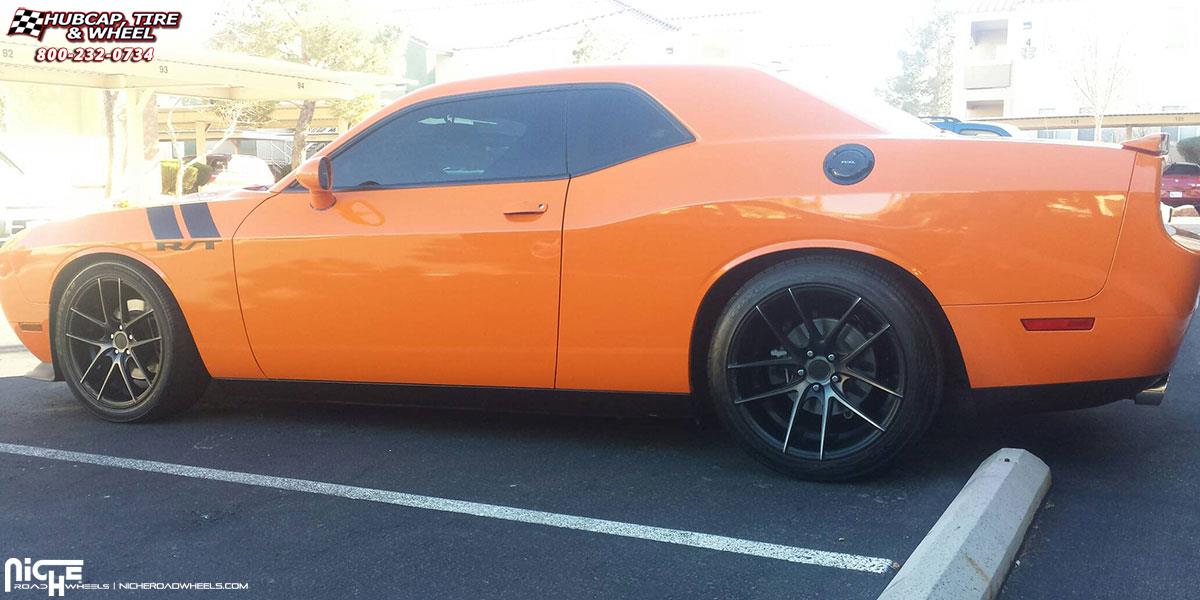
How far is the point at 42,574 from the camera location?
305 centimetres

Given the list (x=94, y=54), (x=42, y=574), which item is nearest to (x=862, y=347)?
(x=42, y=574)

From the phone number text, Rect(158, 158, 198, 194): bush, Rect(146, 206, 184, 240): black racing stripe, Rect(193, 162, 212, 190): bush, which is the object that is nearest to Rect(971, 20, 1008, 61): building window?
Rect(193, 162, 212, 190): bush

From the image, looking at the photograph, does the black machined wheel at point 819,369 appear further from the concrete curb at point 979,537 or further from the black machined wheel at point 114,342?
the black machined wheel at point 114,342

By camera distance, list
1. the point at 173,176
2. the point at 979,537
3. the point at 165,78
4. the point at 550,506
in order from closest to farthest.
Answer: the point at 979,537 → the point at 550,506 → the point at 165,78 → the point at 173,176

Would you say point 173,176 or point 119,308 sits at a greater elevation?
point 119,308

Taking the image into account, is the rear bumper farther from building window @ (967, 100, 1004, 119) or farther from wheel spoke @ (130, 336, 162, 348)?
building window @ (967, 100, 1004, 119)

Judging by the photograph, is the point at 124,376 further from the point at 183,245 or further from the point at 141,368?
the point at 183,245

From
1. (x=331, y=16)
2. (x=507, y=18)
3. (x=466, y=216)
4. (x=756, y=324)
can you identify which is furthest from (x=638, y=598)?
(x=507, y=18)

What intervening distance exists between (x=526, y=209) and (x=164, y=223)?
67.1 inches

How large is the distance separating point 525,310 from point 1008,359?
5.36 feet

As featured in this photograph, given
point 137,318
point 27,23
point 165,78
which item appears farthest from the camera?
point 165,78

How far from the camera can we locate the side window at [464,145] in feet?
13.6

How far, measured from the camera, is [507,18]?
53219mm

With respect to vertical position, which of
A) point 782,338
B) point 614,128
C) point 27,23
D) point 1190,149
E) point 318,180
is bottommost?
point 1190,149
